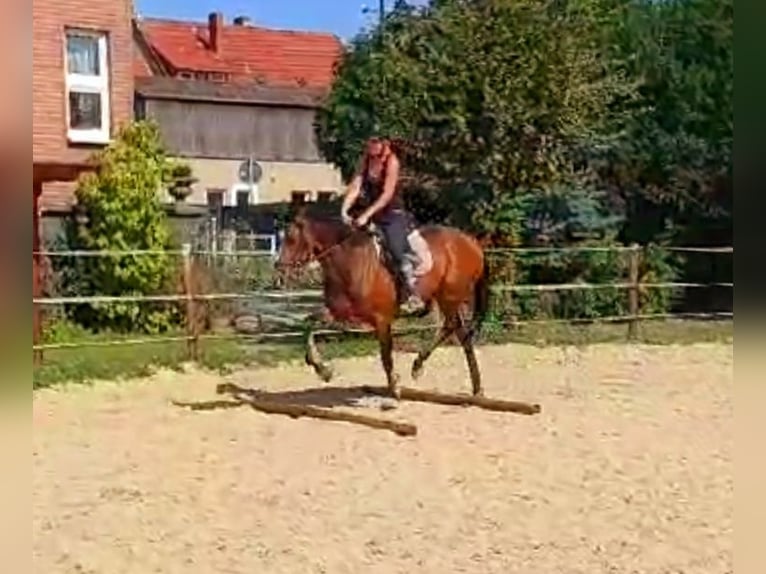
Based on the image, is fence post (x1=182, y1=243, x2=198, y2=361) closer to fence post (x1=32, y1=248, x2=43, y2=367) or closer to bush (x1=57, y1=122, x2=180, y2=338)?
bush (x1=57, y1=122, x2=180, y2=338)

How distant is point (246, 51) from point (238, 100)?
87 cm

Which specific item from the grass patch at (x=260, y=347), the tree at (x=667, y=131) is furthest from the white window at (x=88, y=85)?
the tree at (x=667, y=131)

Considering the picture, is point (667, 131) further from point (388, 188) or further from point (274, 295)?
point (388, 188)

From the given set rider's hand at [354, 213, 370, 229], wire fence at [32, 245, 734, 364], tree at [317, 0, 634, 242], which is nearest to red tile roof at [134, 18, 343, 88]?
tree at [317, 0, 634, 242]

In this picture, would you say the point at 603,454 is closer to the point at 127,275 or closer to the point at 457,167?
the point at 127,275

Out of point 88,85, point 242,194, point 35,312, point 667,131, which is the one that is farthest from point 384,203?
point 242,194

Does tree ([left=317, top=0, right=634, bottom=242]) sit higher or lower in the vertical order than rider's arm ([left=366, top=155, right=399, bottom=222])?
higher

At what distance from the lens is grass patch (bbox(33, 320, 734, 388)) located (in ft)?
19.5

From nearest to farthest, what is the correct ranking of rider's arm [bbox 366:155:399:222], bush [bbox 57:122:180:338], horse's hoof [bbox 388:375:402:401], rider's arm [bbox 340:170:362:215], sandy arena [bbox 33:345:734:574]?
1. sandy arena [bbox 33:345:734:574]
2. rider's arm [bbox 366:155:399:222]
3. rider's arm [bbox 340:170:362:215]
4. horse's hoof [bbox 388:375:402:401]
5. bush [bbox 57:122:180:338]

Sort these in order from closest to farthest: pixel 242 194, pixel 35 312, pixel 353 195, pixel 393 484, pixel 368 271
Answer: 1. pixel 35 312
2. pixel 393 484
3. pixel 353 195
4. pixel 368 271
5. pixel 242 194

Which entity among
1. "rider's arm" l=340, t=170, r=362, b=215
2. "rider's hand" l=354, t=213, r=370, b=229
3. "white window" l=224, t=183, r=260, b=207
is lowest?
"rider's hand" l=354, t=213, r=370, b=229

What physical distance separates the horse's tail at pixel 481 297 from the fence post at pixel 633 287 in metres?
2.67

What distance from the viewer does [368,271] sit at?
15.3 feet
